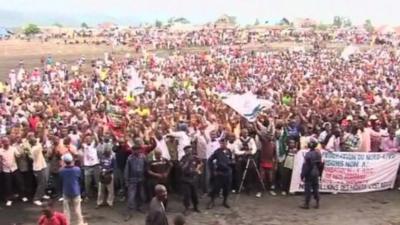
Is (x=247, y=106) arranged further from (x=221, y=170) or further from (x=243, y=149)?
(x=221, y=170)

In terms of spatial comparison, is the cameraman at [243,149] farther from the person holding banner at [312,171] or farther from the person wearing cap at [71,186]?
the person wearing cap at [71,186]

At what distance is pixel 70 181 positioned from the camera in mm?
12797

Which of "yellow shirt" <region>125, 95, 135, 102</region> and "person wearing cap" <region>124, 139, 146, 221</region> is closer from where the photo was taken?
"person wearing cap" <region>124, 139, 146, 221</region>

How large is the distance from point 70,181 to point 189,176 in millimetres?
2447

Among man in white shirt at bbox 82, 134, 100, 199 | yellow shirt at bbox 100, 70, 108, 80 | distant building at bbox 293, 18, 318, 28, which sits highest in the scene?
distant building at bbox 293, 18, 318, 28

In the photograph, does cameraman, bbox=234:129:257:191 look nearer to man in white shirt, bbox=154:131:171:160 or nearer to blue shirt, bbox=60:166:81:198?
man in white shirt, bbox=154:131:171:160

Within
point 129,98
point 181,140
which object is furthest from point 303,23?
point 181,140

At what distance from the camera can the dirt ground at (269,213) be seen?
14005mm

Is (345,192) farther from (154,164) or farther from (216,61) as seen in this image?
(216,61)

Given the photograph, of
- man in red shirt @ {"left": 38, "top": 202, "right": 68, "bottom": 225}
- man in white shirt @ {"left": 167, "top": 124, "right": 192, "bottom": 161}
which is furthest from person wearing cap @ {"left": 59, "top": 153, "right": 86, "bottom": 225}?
man in white shirt @ {"left": 167, "top": 124, "right": 192, "bottom": 161}

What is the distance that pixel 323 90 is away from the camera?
2891 centimetres

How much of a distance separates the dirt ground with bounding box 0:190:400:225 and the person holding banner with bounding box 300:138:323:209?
41 cm

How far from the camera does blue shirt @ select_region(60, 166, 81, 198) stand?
12.8 meters

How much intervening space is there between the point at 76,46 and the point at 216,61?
1334 inches
